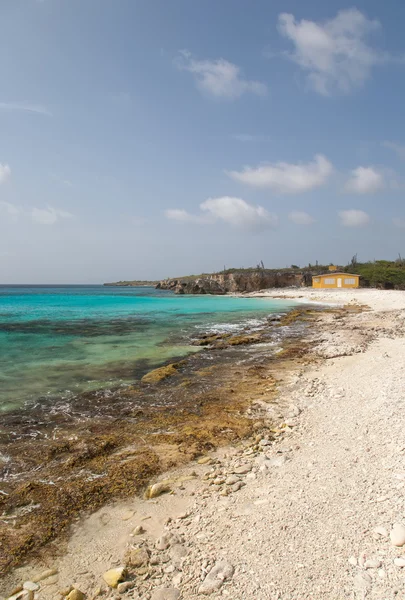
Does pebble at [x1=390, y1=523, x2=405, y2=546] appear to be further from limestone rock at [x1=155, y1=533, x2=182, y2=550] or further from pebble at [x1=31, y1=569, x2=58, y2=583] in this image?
pebble at [x1=31, y1=569, x2=58, y2=583]

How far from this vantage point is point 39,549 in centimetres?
435

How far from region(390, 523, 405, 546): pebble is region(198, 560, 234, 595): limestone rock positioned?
6.27 feet

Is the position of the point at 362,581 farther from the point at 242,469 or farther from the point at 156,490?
the point at 156,490

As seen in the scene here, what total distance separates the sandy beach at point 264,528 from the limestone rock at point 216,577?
0.01m

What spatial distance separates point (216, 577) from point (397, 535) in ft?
7.14

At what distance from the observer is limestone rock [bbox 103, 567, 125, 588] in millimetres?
3671

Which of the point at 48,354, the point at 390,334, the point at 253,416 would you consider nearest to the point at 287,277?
the point at 390,334

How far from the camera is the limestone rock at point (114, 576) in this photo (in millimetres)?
3671

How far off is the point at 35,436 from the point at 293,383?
7807 millimetres

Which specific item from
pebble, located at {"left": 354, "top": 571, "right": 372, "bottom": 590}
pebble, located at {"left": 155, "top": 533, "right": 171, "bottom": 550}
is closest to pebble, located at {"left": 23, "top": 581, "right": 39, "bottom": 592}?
pebble, located at {"left": 155, "top": 533, "right": 171, "bottom": 550}

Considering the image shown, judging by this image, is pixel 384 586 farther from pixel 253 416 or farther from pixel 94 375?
pixel 94 375

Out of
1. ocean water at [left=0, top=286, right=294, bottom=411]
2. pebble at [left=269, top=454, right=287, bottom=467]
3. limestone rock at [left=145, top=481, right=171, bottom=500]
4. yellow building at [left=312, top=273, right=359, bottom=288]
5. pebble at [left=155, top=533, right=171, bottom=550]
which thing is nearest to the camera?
pebble at [left=155, top=533, right=171, bottom=550]

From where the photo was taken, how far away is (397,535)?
12.4ft

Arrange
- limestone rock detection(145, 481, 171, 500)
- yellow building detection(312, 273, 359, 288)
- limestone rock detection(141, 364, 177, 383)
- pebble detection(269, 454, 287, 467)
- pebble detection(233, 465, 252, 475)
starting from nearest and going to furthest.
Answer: limestone rock detection(145, 481, 171, 500) → pebble detection(233, 465, 252, 475) → pebble detection(269, 454, 287, 467) → limestone rock detection(141, 364, 177, 383) → yellow building detection(312, 273, 359, 288)
